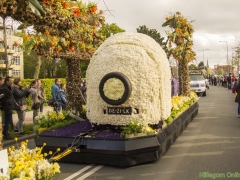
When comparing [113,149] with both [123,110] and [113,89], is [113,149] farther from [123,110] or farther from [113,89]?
[113,89]

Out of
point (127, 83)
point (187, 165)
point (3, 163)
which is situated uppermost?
point (127, 83)

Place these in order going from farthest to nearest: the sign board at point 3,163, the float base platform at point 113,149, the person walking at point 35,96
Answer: the person walking at point 35,96
the float base platform at point 113,149
the sign board at point 3,163

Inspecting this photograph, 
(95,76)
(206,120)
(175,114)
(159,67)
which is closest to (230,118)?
(206,120)

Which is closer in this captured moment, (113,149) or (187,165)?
(113,149)

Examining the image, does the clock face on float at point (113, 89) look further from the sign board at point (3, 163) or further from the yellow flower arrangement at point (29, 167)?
the sign board at point (3, 163)

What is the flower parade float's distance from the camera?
20.5 feet

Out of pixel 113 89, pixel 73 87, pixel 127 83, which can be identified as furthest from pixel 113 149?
pixel 73 87

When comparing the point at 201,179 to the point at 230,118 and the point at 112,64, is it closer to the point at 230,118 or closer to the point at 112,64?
the point at 112,64

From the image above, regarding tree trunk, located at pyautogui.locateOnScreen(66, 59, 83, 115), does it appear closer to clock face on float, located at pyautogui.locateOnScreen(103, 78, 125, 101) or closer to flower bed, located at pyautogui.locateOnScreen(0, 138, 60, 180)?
clock face on float, located at pyautogui.locateOnScreen(103, 78, 125, 101)

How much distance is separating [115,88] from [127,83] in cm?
30

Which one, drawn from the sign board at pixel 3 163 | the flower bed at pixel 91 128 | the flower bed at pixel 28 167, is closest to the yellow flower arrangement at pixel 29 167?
the flower bed at pixel 28 167

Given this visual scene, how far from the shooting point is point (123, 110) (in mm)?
6793

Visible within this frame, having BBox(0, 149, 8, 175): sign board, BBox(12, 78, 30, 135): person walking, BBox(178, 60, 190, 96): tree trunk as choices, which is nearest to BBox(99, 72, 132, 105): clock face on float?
BBox(0, 149, 8, 175): sign board

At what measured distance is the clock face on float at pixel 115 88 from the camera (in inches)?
259
